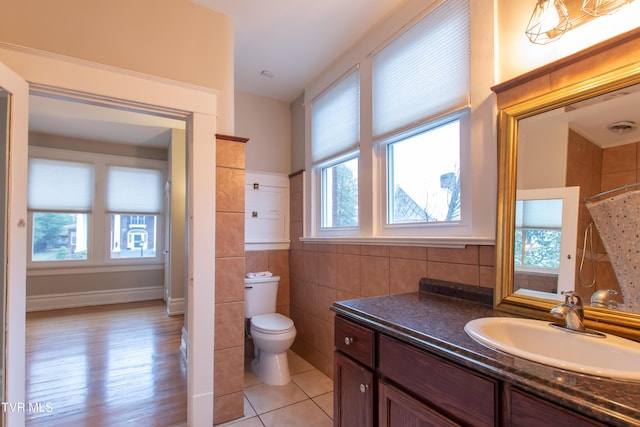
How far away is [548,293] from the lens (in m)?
1.18

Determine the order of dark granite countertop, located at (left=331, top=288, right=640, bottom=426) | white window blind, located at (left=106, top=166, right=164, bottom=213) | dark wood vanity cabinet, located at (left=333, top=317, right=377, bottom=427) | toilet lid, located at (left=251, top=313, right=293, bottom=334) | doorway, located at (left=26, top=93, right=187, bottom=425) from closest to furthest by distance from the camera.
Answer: dark granite countertop, located at (left=331, top=288, right=640, bottom=426) → dark wood vanity cabinet, located at (left=333, top=317, right=377, bottom=427) → toilet lid, located at (left=251, top=313, right=293, bottom=334) → doorway, located at (left=26, top=93, right=187, bottom=425) → white window blind, located at (left=106, top=166, right=164, bottom=213)

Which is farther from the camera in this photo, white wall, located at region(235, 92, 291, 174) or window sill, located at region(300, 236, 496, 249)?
white wall, located at region(235, 92, 291, 174)

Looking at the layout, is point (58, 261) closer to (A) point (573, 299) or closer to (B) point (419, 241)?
(B) point (419, 241)

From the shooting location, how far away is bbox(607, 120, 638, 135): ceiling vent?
3.35ft

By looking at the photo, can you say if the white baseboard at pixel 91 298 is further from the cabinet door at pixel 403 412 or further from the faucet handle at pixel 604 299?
the faucet handle at pixel 604 299

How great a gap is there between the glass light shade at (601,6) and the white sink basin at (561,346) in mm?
1091

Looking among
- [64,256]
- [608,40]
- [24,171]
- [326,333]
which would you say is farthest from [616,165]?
[64,256]

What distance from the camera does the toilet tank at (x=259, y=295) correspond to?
8.75 ft

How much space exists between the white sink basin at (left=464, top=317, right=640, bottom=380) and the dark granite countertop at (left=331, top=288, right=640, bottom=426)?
0.08 ft

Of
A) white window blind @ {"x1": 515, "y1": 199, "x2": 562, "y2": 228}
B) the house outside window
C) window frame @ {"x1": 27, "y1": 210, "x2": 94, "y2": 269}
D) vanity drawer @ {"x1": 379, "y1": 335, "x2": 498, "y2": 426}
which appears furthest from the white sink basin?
window frame @ {"x1": 27, "y1": 210, "x2": 94, "y2": 269}

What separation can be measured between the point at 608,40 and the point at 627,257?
723mm

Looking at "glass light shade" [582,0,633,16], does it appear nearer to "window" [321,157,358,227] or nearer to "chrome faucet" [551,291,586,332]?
"chrome faucet" [551,291,586,332]

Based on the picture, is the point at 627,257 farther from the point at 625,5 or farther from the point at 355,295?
the point at 355,295

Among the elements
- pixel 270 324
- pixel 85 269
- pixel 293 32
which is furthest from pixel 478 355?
pixel 85 269
